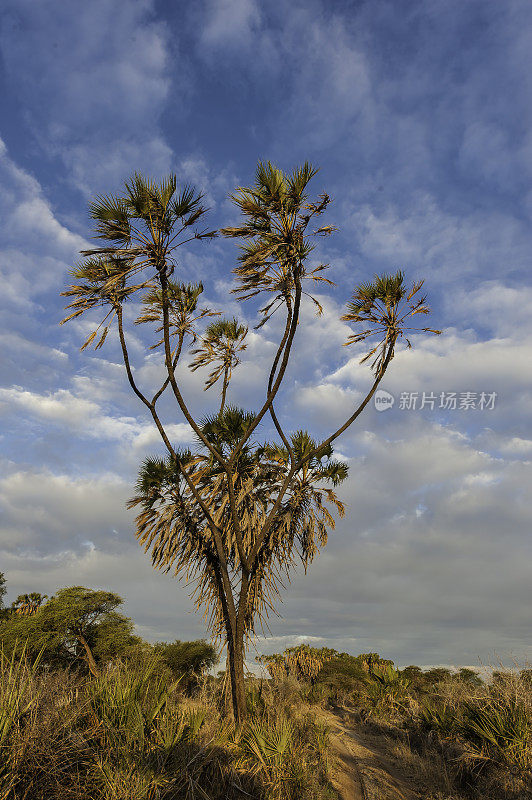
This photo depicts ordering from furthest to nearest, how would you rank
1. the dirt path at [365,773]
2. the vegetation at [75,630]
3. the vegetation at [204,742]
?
the vegetation at [75,630]
the dirt path at [365,773]
the vegetation at [204,742]

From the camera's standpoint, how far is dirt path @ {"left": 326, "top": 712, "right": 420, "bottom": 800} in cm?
932

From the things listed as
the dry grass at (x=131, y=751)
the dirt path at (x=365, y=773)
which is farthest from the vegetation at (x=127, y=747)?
the dirt path at (x=365, y=773)

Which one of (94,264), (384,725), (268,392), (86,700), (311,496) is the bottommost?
(384,725)

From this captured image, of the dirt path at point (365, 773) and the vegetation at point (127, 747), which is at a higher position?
the vegetation at point (127, 747)

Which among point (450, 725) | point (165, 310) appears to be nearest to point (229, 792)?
point (450, 725)

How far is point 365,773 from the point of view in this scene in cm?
1037

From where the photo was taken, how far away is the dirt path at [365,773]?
9.32m

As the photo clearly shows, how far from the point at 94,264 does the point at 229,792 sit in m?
12.4

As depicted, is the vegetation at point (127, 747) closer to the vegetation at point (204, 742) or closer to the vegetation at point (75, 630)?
the vegetation at point (204, 742)

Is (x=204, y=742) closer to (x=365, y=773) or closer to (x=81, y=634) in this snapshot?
(x=365, y=773)

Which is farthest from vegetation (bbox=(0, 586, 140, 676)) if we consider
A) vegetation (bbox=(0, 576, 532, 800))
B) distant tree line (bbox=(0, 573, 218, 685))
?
vegetation (bbox=(0, 576, 532, 800))

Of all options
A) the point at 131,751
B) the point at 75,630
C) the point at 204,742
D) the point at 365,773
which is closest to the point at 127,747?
the point at 131,751

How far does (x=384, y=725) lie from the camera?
15.9 m

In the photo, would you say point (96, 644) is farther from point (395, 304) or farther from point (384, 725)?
point (395, 304)
